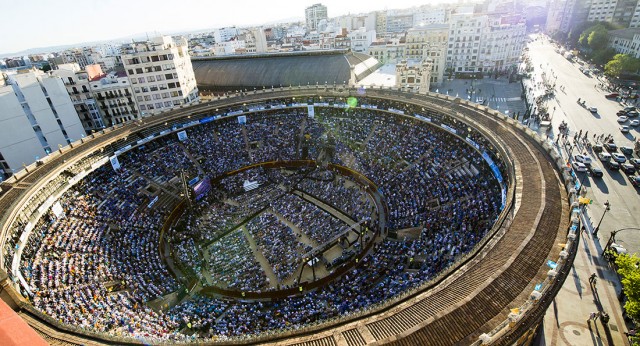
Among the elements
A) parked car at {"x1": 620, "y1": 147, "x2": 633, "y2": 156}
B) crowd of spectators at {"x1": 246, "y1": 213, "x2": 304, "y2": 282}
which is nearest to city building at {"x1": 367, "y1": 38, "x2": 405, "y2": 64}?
parked car at {"x1": 620, "y1": 147, "x2": 633, "y2": 156}

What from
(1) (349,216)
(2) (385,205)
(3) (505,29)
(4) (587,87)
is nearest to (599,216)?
(2) (385,205)

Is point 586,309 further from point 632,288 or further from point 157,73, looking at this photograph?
point 157,73

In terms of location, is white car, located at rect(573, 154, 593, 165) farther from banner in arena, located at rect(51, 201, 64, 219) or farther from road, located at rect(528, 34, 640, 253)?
banner in arena, located at rect(51, 201, 64, 219)

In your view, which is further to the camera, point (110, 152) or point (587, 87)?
point (587, 87)

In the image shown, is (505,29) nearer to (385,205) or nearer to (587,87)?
(587,87)

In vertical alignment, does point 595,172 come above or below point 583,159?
below

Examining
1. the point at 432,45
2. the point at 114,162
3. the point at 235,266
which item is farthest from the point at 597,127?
the point at 114,162
